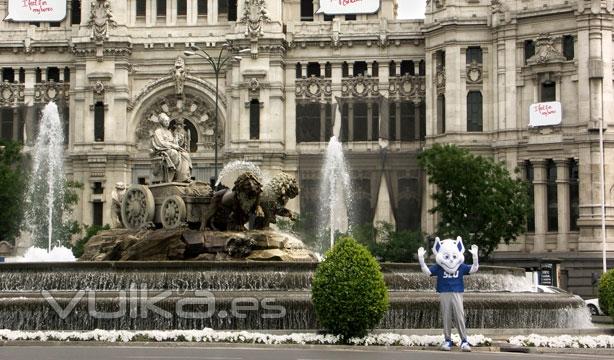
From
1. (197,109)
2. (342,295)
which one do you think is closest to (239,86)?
(197,109)

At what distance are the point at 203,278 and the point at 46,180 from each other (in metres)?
53.6

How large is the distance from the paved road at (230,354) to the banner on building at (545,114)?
5187 cm

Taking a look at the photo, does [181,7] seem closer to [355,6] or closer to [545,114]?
[355,6]

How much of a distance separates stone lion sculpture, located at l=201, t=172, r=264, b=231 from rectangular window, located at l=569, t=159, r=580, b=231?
43175 millimetres

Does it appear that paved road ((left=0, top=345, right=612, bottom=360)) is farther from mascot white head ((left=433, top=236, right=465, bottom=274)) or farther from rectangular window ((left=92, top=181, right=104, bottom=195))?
rectangular window ((left=92, top=181, right=104, bottom=195))

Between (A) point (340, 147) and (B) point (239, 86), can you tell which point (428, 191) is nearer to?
(A) point (340, 147)

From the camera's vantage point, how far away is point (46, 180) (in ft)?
274

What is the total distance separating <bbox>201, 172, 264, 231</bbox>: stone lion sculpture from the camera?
115ft

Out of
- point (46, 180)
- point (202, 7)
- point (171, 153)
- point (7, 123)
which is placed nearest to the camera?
point (171, 153)

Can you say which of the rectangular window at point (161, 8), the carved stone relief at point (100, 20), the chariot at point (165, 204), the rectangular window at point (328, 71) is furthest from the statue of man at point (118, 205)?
the rectangular window at point (161, 8)

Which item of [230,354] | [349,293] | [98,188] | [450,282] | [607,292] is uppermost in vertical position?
[98,188]

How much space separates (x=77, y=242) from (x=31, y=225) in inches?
163

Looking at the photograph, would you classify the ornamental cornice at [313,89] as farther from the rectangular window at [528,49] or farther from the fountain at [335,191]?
the rectangular window at [528,49]

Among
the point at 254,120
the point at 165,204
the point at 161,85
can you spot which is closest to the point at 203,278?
the point at 165,204
